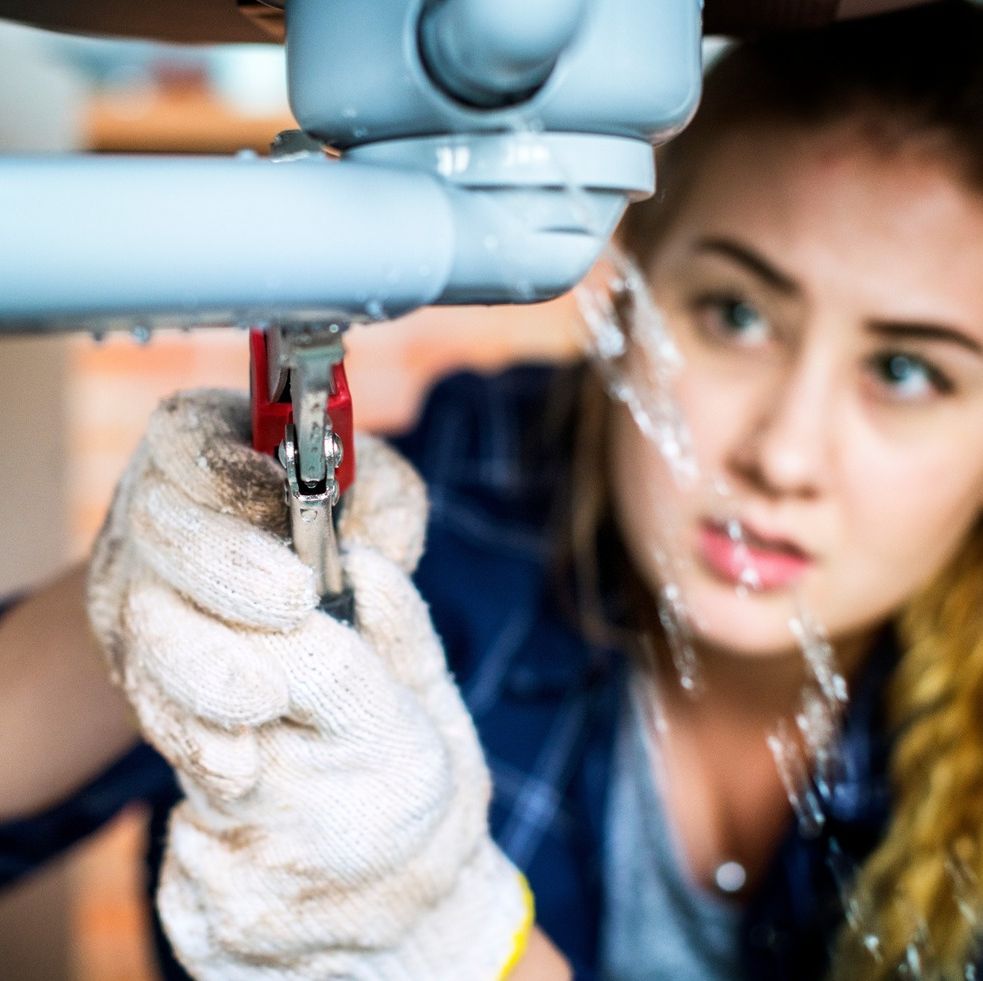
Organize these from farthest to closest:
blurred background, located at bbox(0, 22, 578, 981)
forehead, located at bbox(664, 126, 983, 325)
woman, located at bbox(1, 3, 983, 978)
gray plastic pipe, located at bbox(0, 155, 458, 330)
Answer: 1. blurred background, located at bbox(0, 22, 578, 981)
2. forehead, located at bbox(664, 126, 983, 325)
3. woman, located at bbox(1, 3, 983, 978)
4. gray plastic pipe, located at bbox(0, 155, 458, 330)

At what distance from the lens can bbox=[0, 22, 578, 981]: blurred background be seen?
50 centimetres

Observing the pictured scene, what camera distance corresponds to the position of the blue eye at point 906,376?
1.40ft

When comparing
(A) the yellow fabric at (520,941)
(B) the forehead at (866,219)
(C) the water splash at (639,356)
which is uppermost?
(B) the forehead at (866,219)

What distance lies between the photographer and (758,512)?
0.44 metres

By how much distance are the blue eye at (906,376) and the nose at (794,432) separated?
2 cm

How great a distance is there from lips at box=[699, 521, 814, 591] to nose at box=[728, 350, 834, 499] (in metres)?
0.03

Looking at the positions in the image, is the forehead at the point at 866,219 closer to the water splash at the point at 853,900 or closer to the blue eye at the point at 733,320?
the blue eye at the point at 733,320

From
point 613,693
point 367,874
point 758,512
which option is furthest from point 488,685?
point 367,874

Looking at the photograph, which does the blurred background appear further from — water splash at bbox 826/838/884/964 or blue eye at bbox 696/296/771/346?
water splash at bbox 826/838/884/964

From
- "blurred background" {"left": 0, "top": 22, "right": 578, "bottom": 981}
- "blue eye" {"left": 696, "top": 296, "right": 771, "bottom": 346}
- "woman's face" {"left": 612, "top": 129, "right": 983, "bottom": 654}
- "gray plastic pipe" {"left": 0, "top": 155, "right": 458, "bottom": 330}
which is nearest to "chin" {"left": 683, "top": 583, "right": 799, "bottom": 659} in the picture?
"woman's face" {"left": 612, "top": 129, "right": 983, "bottom": 654}

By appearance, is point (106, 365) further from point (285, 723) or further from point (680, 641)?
point (285, 723)

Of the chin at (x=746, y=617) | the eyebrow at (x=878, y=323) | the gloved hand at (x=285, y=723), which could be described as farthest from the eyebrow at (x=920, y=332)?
the gloved hand at (x=285, y=723)

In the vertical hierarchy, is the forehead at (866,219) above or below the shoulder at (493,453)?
above

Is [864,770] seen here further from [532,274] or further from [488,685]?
[532,274]
